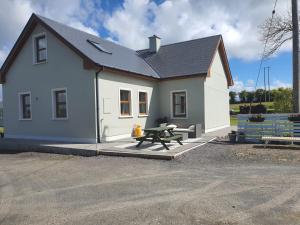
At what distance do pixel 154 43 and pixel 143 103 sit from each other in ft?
21.4

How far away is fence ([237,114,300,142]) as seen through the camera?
436 inches

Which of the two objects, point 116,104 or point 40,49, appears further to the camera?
point 40,49

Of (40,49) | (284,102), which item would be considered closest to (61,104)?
(40,49)

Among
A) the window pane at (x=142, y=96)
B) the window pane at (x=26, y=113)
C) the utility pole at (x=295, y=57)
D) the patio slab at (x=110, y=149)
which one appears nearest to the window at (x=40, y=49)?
the window pane at (x=26, y=113)

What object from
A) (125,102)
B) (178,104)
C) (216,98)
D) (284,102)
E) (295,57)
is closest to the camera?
(295,57)

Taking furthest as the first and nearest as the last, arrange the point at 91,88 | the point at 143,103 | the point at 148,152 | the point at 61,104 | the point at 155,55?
the point at 155,55
the point at 143,103
the point at 61,104
the point at 91,88
the point at 148,152

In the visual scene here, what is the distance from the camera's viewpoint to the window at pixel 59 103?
13.4 m

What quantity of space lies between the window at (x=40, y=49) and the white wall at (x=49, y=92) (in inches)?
12.5

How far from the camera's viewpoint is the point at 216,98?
1794cm

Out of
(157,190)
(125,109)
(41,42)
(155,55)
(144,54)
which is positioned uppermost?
(144,54)

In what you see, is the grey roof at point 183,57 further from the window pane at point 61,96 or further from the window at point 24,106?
the window at point 24,106

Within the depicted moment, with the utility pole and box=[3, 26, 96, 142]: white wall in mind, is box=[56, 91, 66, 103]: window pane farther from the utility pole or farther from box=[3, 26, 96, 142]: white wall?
the utility pole

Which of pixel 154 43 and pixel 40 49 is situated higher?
pixel 154 43

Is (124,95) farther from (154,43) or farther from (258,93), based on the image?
(258,93)
